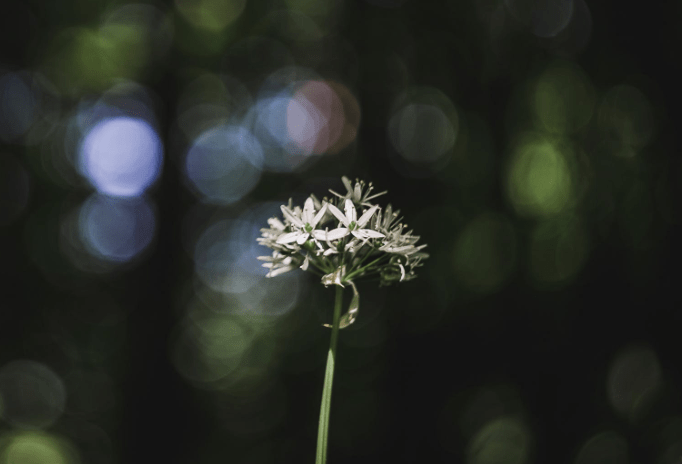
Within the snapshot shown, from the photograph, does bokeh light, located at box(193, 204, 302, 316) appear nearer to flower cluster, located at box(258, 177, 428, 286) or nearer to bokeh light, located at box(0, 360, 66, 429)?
bokeh light, located at box(0, 360, 66, 429)

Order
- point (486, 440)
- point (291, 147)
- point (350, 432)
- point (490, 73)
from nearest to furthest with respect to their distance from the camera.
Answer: point (486, 440) → point (490, 73) → point (350, 432) → point (291, 147)

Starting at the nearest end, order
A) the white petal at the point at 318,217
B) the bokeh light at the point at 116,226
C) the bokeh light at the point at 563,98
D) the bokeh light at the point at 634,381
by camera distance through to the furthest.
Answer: the white petal at the point at 318,217
the bokeh light at the point at 634,381
the bokeh light at the point at 563,98
the bokeh light at the point at 116,226

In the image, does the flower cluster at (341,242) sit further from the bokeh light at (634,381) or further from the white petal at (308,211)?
the bokeh light at (634,381)

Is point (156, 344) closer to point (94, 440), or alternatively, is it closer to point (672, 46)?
point (94, 440)

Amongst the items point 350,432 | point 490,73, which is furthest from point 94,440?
point 490,73

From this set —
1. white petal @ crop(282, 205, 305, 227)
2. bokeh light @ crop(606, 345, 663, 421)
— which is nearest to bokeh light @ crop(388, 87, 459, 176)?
bokeh light @ crop(606, 345, 663, 421)

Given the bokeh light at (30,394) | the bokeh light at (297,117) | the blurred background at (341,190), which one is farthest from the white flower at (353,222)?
the bokeh light at (30,394)
